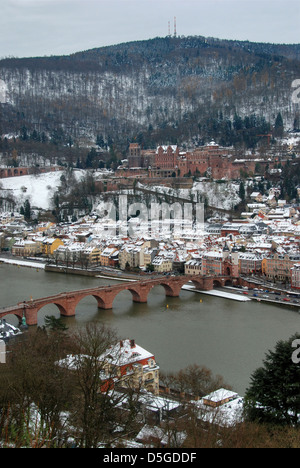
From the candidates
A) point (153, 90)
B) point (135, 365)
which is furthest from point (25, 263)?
point (153, 90)

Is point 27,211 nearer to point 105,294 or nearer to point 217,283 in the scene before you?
point 217,283

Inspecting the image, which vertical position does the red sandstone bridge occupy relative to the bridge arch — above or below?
above

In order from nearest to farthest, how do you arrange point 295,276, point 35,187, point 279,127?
1. point 295,276
2. point 35,187
3. point 279,127

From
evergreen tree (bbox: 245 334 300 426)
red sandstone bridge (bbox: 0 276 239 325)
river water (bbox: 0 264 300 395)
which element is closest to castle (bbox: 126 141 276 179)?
red sandstone bridge (bbox: 0 276 239 325)

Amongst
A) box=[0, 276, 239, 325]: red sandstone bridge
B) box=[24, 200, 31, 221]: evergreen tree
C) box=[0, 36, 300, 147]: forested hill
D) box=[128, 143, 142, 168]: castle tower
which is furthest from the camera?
box=[0, 36, 300, 147]: forested hill

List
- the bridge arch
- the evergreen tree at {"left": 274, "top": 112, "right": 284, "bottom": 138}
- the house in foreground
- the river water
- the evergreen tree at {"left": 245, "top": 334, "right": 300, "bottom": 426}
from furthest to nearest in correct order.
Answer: the evergreen tree at {"left": 274, "top": 112, "right": 284, "bottom": 138}
the bridge arch
the river water
the house in foreground
the evergreen tree at {"left": 245, "top": 334, "right": 300, "bottom": 426}

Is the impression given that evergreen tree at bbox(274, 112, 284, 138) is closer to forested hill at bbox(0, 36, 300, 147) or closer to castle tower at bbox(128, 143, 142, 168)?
forested hill at bbox(0, 36, 300, 147)
